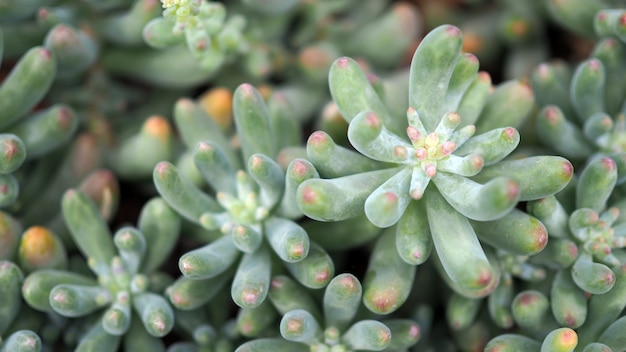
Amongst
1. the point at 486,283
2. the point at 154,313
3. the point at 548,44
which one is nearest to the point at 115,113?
the point at 154,313

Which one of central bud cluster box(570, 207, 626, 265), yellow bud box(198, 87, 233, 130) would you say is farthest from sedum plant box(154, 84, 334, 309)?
central bud cluster box(570, 207, 626, 265)

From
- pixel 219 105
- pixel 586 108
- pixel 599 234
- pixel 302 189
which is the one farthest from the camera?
pixel 219 105

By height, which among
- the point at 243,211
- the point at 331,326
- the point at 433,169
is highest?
the point at 433,169

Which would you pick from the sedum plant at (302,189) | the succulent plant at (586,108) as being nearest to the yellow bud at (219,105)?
the sedum plant at (302,189)

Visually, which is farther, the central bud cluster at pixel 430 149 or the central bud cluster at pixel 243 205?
the central bud cluster at pixel 243 205

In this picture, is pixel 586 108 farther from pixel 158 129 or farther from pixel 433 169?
pixel 158 129

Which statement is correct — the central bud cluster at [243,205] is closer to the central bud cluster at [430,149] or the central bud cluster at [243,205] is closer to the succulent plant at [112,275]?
the succulent plant at [112,275]

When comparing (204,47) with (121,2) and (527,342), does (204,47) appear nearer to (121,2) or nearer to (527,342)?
(121,2)

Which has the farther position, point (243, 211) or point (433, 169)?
point (243, 211)

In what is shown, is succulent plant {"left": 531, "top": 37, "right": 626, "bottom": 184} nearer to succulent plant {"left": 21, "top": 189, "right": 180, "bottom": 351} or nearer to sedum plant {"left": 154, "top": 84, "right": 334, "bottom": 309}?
sedum plant {"left": 154, "top": 84, "right": 334, "bottom": 309}

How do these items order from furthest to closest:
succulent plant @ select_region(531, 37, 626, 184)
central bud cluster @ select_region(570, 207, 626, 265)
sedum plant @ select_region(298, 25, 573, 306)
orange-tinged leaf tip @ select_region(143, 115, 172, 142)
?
orange-tinged leaf tip @ select_region(143, 115, 172, 142) < succulent plant @ select_region(531, 37, 626, 184) < central bud cluster @ select_region(570, 207, 626, 265) < sedum plant @ select_region(298, 25, 573, 306)

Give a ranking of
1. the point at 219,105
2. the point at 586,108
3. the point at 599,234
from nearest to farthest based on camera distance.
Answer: the point at 599,234, the point at 586,108, the point at 219,105

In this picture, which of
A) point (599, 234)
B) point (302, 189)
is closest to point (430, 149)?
point (302, 189)

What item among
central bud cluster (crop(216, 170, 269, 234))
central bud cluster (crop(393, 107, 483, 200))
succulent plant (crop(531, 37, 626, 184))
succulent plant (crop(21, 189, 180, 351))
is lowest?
succulent plant (crop(21, 189, 180, 351))
